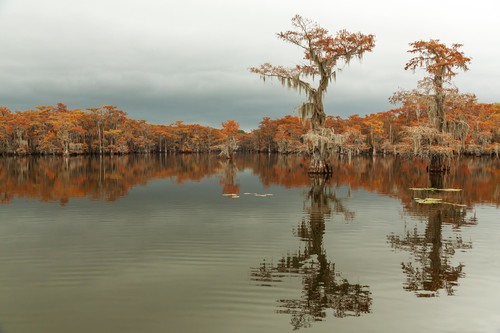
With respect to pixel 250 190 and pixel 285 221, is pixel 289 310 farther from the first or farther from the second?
pixel 250 190

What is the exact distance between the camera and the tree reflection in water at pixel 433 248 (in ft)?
26.8

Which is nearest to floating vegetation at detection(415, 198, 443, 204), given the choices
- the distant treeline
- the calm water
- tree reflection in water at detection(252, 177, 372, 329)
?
the calm water

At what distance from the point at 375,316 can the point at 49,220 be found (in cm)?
1422

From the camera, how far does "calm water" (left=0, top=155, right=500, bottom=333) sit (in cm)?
654

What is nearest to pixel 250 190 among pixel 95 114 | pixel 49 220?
pixel 49 220

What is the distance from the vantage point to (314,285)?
812 centimetres

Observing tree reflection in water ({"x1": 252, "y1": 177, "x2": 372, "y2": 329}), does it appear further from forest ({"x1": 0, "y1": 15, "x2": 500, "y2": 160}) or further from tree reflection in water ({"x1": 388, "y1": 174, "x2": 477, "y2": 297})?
forest ({"x1": 0, "y1": 15, "x2": 500, "y2": 160})

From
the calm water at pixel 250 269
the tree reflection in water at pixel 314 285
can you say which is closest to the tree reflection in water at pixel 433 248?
the calm water at pixel 250 269

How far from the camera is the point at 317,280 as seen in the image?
8.43 meters

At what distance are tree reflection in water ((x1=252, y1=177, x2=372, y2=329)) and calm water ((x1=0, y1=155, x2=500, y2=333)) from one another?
4 cm

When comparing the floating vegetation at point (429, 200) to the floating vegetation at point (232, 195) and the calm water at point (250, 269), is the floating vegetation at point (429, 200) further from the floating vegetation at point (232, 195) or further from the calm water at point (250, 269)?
the floating vegetation at point (232, 195)

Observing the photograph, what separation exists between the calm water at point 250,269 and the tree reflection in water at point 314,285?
A: 0.13ft

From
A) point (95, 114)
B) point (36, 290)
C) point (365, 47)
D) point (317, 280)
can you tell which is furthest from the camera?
point (95, 114)

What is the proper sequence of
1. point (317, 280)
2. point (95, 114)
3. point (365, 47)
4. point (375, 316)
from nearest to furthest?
point (375, 316)
point (317, 280)
point (365, 47)
point (95, 114)
